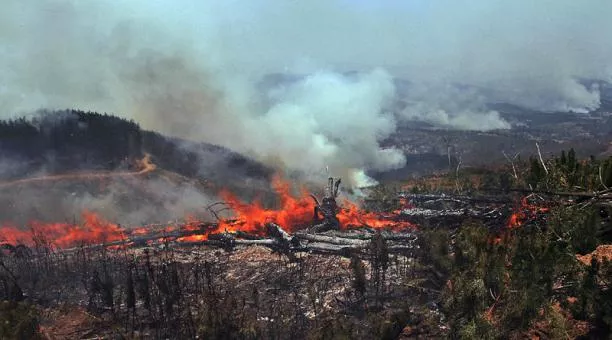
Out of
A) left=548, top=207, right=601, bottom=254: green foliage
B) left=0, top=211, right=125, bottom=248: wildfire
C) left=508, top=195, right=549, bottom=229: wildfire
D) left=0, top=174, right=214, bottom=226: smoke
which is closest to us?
left=548, top=207, right=601, bottom=254: green foliage

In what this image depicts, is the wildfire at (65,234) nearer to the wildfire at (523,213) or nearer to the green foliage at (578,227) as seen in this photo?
the wildfire at (523,213)

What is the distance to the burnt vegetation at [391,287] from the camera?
521 inches

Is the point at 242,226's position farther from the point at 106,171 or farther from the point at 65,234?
the point at 106,171

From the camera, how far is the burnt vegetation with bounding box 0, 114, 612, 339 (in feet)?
43.4

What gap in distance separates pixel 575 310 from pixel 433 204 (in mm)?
22993

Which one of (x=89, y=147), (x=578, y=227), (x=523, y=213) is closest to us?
(x=578, y=227)

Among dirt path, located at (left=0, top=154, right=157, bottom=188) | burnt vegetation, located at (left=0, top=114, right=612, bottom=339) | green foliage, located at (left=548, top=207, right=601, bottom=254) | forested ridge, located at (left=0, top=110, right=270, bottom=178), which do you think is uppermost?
forested ridge, located at (left=0, top=110, right=270, bottom=178)

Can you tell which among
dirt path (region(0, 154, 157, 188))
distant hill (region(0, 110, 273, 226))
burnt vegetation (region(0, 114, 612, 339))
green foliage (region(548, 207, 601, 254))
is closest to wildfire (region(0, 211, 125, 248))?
distant hill (region(0, 110, 273, 226))

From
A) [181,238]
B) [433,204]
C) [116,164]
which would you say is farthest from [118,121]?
[433,204]

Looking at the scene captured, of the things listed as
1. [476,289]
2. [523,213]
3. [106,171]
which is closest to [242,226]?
[523,213]

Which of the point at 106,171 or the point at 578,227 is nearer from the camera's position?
the point at 578,227

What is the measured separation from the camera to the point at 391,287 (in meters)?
22.5

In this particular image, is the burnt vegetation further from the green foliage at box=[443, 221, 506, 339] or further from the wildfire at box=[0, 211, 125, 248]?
the wildfire at box=[0, 211, 125, 248]

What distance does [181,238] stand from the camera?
35.1 m
